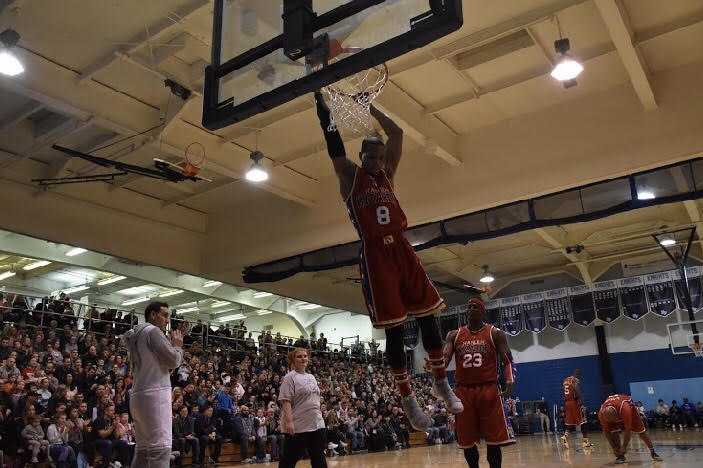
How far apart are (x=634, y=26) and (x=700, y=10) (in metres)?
0.99

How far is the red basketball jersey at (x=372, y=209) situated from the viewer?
4.10 meters

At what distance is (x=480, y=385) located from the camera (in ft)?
21.0

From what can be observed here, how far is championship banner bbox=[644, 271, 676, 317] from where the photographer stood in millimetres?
22688

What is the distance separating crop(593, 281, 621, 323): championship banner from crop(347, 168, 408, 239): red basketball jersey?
72.8ft

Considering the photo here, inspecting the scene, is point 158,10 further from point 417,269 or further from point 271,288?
point 271,288

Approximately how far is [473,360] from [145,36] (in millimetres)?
7292

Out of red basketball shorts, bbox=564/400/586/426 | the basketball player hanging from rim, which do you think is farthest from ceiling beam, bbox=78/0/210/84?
red basketball shorts, bbox=564/400/586/426

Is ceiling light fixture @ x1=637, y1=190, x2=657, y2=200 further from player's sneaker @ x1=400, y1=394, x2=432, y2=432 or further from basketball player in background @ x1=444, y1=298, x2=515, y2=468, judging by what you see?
player's sneaker @ x1=400, y1=394, x2=432, y2=432

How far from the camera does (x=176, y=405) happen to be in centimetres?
1272

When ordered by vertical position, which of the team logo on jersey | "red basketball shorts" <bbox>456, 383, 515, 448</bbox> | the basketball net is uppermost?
the basketball net

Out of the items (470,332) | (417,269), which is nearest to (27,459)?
(470,332)

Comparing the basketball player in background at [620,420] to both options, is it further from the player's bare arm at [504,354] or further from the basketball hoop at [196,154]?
the basketball hoop at [196,154]

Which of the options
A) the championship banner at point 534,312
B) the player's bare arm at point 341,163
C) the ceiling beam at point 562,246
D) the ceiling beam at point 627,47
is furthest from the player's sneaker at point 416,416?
the championship banner at point 534,312

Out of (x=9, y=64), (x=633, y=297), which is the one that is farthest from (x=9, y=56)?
(x=633, y=297)
